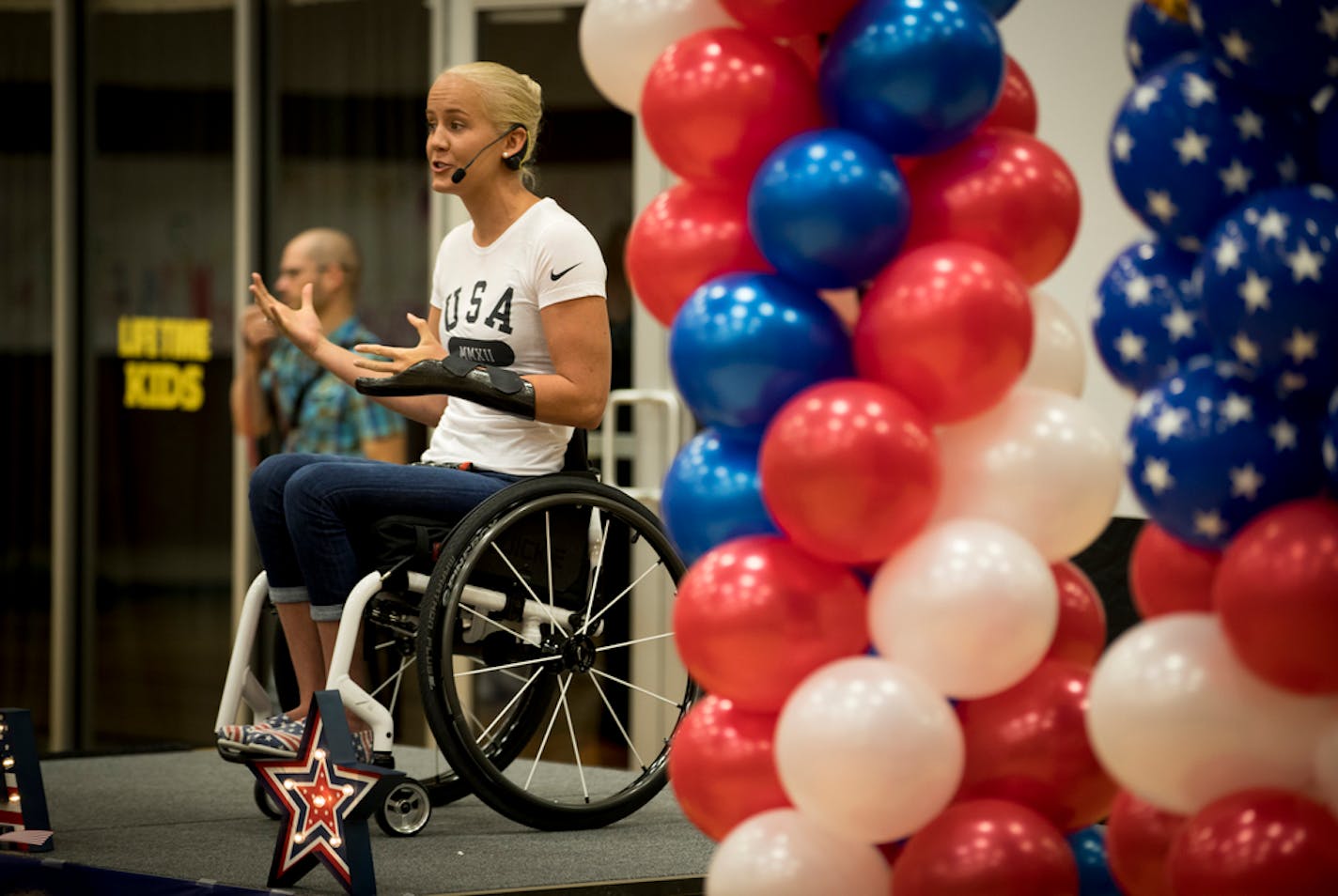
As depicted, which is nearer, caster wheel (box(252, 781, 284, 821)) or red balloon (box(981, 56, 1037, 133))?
red balloon (box(981, 56, 1037, 133))

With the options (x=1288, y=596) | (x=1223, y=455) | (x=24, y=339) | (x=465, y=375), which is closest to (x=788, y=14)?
(x=1223, y=455)

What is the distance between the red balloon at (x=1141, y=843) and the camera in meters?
1.49

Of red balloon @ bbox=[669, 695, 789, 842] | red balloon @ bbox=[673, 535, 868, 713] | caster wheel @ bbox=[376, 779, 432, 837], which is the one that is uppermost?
red balloon @ bbox=[673, 535, 868, 713]

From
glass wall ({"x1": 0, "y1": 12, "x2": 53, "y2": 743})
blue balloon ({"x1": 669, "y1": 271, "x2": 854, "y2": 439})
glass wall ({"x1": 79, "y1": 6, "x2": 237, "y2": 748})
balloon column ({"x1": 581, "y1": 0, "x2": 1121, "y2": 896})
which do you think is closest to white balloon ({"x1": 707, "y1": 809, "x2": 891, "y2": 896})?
balloon column ({"x1": 581, "y1": 0, "x2": 1121, "y2": 896})

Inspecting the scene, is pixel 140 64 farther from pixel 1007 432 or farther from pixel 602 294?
pixel 1007 432

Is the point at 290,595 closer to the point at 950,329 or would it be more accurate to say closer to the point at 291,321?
the point at 291,321

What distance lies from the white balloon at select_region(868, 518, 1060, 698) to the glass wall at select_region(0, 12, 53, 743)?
13.5 ft

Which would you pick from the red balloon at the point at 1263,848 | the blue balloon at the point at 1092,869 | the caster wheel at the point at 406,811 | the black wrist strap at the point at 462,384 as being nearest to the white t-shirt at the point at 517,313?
the black wrist strap at the point at 462,384

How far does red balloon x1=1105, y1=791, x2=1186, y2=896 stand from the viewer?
1486 millimetres

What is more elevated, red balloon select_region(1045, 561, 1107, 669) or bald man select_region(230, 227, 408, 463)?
bald man select_region(230, 227, 408, 463)

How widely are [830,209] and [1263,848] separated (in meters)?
0.60

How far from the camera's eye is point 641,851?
2.36m

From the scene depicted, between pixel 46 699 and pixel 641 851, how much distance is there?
3323 mm

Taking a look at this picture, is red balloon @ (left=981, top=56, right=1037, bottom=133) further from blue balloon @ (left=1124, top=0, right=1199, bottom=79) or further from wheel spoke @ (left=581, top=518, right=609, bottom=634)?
wheel spoke @ (left=581, top=518, right=609, bottom=634)
